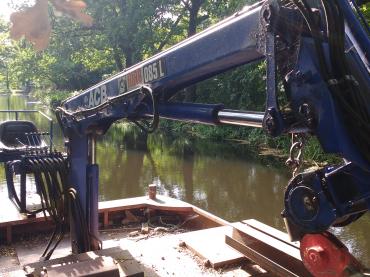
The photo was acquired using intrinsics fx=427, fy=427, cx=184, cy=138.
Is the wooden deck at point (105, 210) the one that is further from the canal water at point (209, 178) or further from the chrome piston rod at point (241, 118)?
the canal water at point (209, 178)

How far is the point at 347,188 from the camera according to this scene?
216cm

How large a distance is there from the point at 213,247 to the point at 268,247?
83 cm

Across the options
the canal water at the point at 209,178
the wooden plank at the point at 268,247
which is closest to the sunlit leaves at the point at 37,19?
the wooden plank at the point at 268,247

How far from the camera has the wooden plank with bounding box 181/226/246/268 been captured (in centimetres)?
401

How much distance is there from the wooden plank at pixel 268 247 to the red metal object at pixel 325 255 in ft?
3.29

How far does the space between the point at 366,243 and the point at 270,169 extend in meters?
6.15

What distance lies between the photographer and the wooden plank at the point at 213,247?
4.01m

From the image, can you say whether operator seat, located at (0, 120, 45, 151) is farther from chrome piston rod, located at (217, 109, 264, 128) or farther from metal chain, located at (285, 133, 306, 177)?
metal chain, located at (285, 133, 306, 177)

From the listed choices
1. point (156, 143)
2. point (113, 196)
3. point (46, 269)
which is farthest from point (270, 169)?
point (46, 269)

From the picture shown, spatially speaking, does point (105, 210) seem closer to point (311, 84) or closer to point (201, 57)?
point (201, 57)

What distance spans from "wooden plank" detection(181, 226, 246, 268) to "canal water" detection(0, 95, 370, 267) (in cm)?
406

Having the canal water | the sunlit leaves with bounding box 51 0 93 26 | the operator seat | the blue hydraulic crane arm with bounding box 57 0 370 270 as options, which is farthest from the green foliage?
the sunlit leaves with bounding box 51 0 93 26

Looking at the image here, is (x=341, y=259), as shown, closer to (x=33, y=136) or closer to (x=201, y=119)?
(x=201, y=119)

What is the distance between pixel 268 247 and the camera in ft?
12.0
